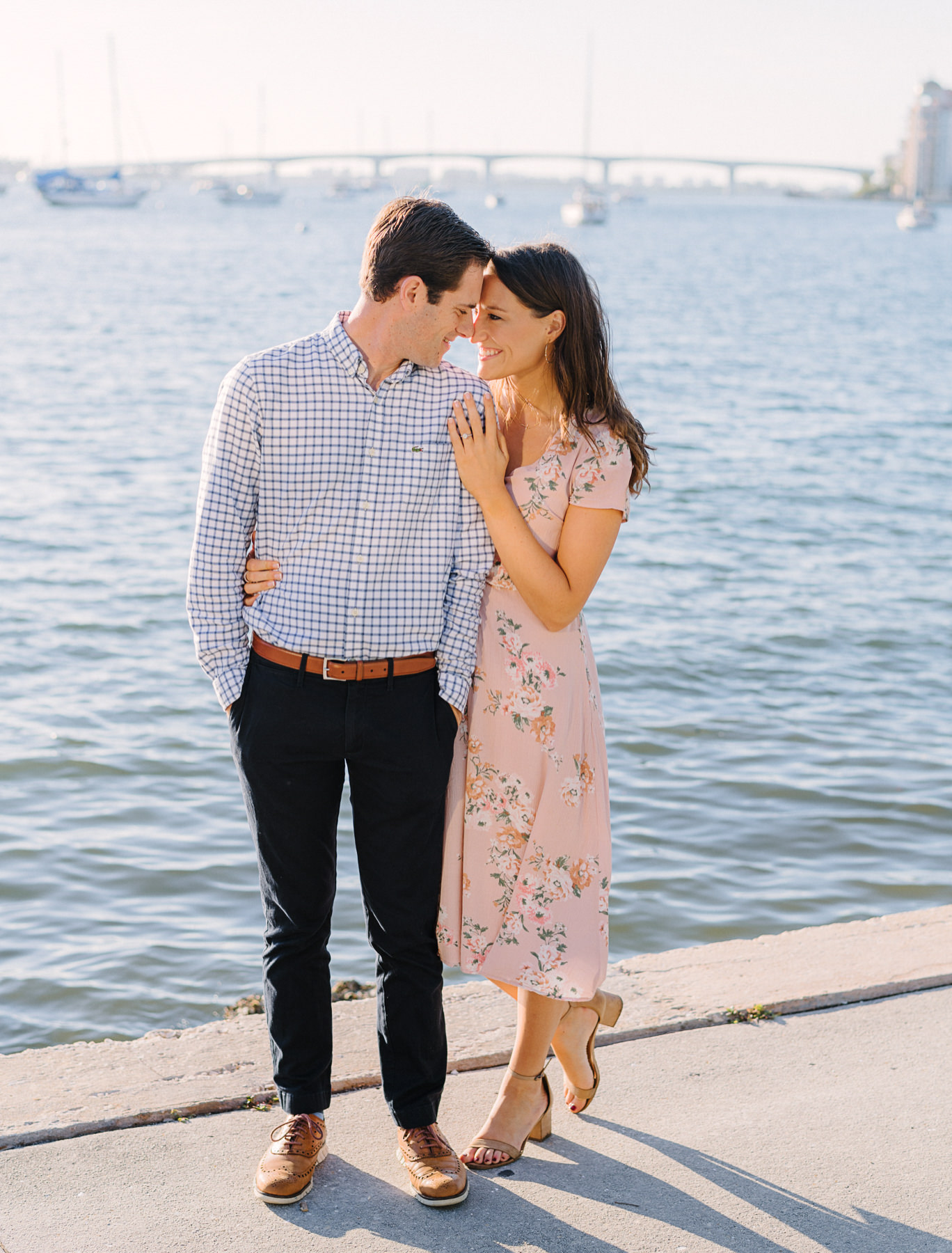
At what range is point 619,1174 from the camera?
2.55 m

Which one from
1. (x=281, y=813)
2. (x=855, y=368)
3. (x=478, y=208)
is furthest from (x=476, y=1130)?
(x=478, y=208)

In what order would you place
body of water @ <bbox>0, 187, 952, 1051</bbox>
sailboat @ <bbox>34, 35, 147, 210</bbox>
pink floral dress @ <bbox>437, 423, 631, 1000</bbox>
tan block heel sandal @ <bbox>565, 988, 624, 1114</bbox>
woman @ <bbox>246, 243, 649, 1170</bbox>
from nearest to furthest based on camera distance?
1. woman @ <bbox>246, 243, 649, 1170</bbox>
2. pink floral dress @ <bbox>437, 423, 631, 1000</bbox>
3. tan block heel sandal @ <bbox>565, 988, 624, 1114</bbox>
4. body of water @ <bbox>0, 187, 952, 1051</bbox>
5. sailboat @ <bbox>34, 35, 147, 210</bbox>

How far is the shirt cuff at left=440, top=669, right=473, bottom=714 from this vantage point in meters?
2.55

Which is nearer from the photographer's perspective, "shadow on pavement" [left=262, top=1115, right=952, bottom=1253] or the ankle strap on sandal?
"shadow on pavement" [left=262, top=1115, right=952, bottom=1253]

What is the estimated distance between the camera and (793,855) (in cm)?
552

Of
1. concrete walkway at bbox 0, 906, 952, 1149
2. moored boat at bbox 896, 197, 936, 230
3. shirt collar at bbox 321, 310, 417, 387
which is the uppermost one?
moored boat at bbox 896, 197, 936, 230

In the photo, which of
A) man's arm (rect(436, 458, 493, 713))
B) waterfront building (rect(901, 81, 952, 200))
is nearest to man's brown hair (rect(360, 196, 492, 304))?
man's arm (rect(436, 458, 493, 713))

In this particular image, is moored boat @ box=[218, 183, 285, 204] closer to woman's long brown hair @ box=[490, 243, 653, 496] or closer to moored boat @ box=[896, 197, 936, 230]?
moored boat @ box=[896, 197, 936, 230]

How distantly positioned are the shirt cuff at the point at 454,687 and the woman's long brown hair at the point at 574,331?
1.73 ft

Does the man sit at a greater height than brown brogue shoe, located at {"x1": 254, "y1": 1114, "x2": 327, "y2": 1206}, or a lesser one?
greater

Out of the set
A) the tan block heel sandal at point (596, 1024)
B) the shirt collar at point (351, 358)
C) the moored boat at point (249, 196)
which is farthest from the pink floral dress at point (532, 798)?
the moored boat at point (249, 196)

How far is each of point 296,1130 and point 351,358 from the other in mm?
1485

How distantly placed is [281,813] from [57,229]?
254ft

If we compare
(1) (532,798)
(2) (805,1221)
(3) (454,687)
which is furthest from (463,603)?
(2) (805,1221)
